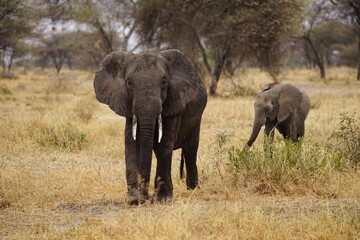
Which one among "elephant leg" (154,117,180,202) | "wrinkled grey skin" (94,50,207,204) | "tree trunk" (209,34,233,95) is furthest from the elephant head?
"tree trunk" (209,34,233,95)

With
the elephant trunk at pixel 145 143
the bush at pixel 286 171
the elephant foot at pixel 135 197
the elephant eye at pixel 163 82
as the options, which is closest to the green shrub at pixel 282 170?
the bush at pixel 286 171

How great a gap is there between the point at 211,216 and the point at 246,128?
788cm

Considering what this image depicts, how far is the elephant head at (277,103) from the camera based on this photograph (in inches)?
386

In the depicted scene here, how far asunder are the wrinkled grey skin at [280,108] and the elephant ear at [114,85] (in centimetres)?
415

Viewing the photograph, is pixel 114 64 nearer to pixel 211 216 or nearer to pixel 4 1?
pixel 211 216

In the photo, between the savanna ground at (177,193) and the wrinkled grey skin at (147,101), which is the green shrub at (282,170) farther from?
the wrinkled grey skin at (147,101)

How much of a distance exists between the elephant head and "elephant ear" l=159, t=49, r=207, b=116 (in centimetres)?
373

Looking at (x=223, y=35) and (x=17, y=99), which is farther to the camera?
(x=223, y=35)

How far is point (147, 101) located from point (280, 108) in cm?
504

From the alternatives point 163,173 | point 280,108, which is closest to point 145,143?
point 163,173

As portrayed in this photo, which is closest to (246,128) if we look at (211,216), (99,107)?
(99,107)

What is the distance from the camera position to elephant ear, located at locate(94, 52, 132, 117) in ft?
18.8

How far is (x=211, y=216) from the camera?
473 cm

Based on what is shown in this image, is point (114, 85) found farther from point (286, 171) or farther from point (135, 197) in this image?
point (286, 171)
